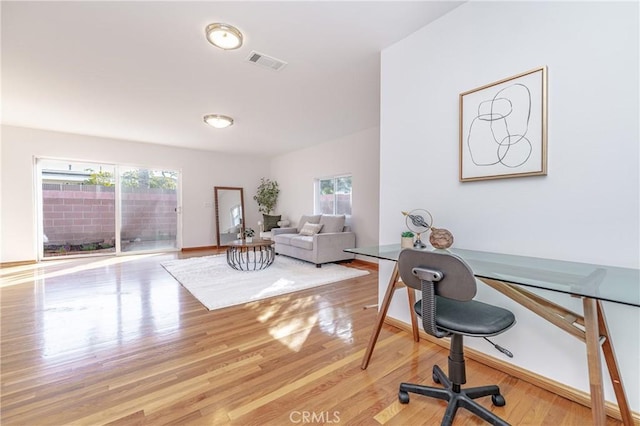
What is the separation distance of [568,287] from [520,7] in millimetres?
1642

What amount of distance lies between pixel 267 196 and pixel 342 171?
267cm

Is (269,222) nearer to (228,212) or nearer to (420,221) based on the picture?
(228,212)

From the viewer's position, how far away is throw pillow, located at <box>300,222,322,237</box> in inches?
202

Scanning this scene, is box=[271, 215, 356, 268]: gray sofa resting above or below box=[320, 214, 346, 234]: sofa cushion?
below

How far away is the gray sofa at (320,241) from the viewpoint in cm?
455

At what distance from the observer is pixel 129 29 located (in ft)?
6.79

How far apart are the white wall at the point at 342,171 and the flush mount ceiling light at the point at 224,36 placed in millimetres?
2994

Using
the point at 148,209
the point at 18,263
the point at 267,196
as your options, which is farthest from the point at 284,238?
the point at 18,263

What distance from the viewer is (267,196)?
23.7ft

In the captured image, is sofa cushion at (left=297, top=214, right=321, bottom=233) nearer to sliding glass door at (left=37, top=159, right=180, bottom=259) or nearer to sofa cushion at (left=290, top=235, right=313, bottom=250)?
sofa cushion at (left=290, top=235, right=313, bottom=250)

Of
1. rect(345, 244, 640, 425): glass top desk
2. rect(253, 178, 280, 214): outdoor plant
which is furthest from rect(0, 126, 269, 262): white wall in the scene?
rect(345, 244, 640, 425): glass top desk

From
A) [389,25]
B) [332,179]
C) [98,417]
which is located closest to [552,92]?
[389,25]

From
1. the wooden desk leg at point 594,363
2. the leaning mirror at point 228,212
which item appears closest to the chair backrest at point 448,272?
the wooden desk leg at point 594,363

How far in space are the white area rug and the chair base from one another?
1.94m
